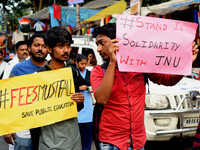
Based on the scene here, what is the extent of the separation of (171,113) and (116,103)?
1896 mm

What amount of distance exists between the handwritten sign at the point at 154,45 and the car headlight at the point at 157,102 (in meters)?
1.58

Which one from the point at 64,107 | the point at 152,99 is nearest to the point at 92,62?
the point at 152,99

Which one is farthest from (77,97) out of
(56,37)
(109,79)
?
(56,37)

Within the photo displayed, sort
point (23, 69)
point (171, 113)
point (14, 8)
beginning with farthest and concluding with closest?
point (14, 8) → point (171, 113) → point (23, 69)

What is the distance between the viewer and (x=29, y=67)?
2.93 metres

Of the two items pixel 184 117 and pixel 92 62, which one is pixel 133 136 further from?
pixel 92 62

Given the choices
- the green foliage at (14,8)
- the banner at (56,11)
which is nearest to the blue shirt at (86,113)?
the banner at (56,11)

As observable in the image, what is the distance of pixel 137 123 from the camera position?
2.12 metres

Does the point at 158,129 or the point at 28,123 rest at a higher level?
the point at 28,123

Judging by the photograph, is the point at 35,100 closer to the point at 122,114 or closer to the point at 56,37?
the point at 56,37

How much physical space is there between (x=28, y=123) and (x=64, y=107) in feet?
1.11

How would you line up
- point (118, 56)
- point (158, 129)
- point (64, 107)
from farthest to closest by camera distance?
point (158, 129) → point (64, 107) → point (118, 56)

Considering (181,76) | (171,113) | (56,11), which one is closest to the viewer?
(181,76)

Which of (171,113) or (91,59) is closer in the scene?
(171,113)
